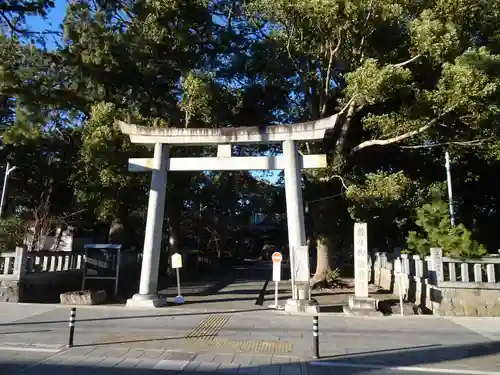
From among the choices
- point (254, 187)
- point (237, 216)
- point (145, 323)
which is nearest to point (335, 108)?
point (254, 187)

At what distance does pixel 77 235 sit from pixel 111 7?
1685cm

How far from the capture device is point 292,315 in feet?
43.9

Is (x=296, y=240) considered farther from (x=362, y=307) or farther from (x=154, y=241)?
(x=154, y=241)

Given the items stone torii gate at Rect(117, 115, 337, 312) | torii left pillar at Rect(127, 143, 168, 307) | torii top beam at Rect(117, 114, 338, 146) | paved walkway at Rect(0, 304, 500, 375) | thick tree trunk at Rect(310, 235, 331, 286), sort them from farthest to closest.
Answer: thick tree trunk at Rect(310, 235, 331, 286)
torii top beam at Rect(117, 114, 338, 146)
stone torii gate at Rect(117, 115, 337, 312)
torii left pillar at Rect(127, 143, 168, 307)
paved walkway at Rect(0, 304, 500, 375)

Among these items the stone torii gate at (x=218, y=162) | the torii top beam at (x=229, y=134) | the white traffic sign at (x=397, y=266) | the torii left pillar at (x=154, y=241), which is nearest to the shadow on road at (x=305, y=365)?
the stone torii gate at (x=218, y=162)

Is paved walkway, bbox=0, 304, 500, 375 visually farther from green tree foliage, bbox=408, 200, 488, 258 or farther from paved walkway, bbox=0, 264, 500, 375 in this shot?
green tree foliage, bbox=408, 200, 488, 258

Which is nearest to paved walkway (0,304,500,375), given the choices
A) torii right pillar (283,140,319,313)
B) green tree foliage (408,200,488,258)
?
torii right pillar (283,140,319,313)

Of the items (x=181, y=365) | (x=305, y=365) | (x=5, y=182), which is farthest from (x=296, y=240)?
(x=5, y=182)

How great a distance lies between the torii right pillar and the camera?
14031mm

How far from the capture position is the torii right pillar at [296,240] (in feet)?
46.0

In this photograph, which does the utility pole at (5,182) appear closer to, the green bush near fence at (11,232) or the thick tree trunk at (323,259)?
the green bush near fence at (11,232)

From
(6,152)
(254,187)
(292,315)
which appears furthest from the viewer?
(254,187)

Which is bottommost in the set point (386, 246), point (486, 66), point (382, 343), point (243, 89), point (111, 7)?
point (382, 343)

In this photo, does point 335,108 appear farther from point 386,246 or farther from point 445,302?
point 386,246
